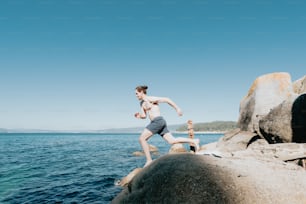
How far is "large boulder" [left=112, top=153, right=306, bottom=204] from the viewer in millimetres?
3520

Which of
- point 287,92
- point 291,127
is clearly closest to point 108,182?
point 291,127

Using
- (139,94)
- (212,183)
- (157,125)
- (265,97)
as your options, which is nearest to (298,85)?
(265,97)

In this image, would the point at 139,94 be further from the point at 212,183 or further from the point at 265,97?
the point at 265,97

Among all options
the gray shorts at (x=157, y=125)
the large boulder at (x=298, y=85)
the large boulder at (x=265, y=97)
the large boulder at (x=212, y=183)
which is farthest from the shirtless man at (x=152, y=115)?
the large boulder at (x=298, y=85)

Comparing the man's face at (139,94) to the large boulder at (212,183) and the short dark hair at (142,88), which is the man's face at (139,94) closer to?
the short dark hair at (142,88)

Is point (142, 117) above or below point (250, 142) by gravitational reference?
above

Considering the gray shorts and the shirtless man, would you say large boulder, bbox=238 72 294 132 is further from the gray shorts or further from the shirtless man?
the gray shorts

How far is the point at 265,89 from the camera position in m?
16.5

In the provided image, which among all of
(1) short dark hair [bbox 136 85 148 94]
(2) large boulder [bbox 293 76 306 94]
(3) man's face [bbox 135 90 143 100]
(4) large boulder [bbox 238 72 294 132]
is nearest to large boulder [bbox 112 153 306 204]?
(3) man's face [bbox 135 90 143 100]

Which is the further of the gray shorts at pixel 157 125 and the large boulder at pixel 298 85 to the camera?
the large boulder at pixel 298 85

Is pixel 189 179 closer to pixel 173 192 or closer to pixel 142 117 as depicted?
pixel 173 192

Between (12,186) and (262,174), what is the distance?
49.6 ft

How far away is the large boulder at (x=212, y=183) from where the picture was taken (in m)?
3.52

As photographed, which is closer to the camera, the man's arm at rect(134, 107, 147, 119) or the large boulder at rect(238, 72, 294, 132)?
the man's arm at rect(134, 107, 147, 119)
